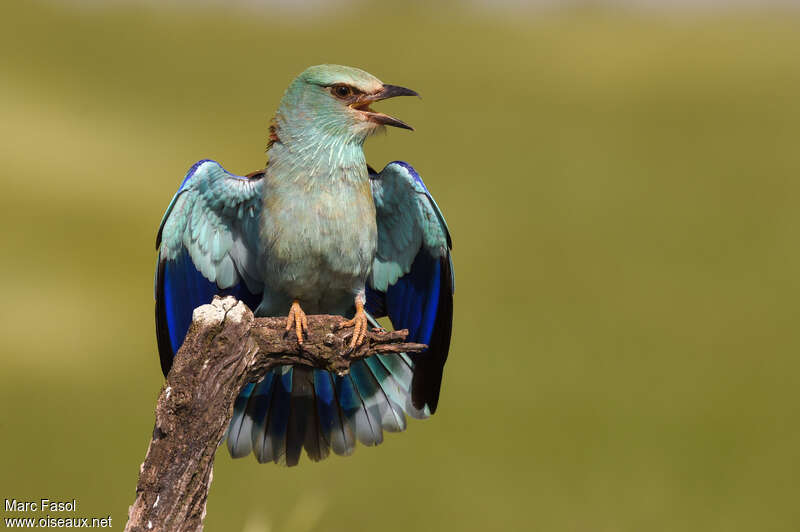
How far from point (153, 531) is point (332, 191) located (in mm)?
1176

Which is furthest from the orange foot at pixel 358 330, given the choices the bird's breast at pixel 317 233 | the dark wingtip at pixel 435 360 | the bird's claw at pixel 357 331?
the dark wingtip at pixel 435 360

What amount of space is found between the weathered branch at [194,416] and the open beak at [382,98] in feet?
2.87

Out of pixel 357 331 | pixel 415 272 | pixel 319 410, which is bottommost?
pixel 319 410

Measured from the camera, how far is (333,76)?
9.19ft

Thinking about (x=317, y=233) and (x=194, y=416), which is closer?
(x=194, y=416)

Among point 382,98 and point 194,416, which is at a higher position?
point 382,98

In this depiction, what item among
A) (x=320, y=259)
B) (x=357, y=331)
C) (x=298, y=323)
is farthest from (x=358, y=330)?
(x=320, y=259)

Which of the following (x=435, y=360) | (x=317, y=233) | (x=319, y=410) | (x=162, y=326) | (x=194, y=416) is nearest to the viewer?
(x=194, y=416)

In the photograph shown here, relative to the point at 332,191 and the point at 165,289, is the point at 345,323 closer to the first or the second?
the point at 332,191

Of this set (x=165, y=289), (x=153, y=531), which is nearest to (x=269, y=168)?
(x=165, y=289)

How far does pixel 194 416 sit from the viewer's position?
6.84 ft

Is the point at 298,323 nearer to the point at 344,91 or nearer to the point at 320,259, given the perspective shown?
the point at 320,259

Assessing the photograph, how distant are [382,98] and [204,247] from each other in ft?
2.58

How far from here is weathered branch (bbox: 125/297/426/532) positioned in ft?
6.73
